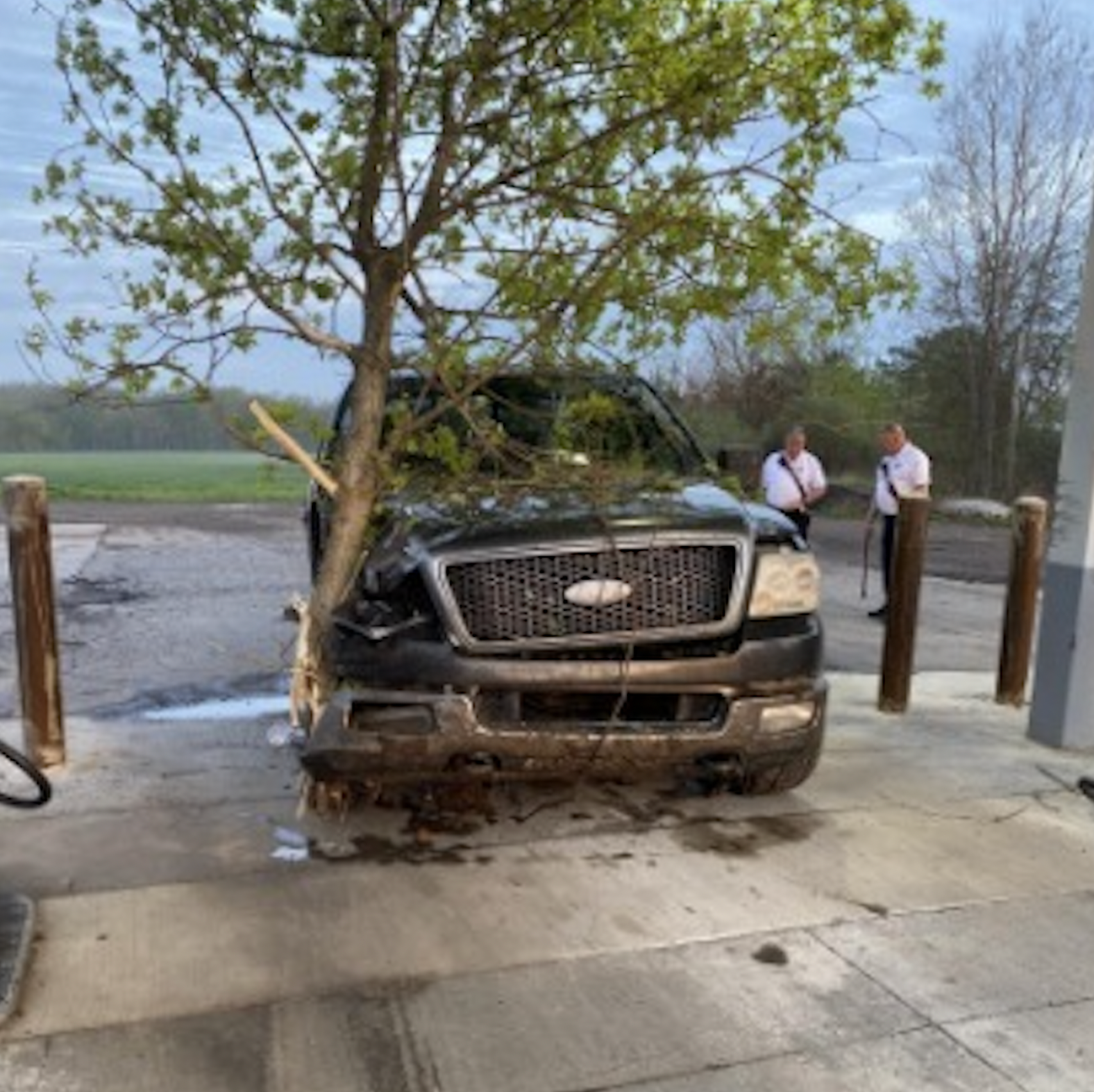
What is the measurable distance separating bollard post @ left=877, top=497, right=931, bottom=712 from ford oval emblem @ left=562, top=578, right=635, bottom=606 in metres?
3.09

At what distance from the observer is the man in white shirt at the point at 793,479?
1128cm

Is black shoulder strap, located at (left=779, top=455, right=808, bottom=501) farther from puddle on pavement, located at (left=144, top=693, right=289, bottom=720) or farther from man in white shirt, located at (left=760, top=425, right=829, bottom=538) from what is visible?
puddle on pavement, located at (left=144, top=693, right=289, bottom=720)


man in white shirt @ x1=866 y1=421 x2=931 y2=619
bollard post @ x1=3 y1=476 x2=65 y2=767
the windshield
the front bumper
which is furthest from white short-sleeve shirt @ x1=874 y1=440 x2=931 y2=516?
bollard post @ x1=3 y1=476 x2=65 y2=767

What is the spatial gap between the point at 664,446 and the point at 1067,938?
283 cm

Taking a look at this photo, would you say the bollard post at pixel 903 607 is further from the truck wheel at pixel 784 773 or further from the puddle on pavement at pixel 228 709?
the puddle on pavement at pixel 228 709

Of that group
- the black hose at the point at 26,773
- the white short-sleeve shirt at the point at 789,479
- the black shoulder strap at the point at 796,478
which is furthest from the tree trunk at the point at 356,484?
the black shoulder strap at the point at 796,478

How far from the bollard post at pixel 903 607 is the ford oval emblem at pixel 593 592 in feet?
10.1

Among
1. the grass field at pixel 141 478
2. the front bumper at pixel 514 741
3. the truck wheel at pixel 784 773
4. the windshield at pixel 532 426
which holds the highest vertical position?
the windshield at pixel 532 426

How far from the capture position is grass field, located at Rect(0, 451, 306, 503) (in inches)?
1007

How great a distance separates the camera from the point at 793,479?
11352 mm

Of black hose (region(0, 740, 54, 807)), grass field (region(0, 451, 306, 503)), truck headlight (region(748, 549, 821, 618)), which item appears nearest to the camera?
black hose (region(0, 740, 54, 807))

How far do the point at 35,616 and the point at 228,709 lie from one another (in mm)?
1676

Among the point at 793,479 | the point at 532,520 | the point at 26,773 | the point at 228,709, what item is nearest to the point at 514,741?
the point at 532,520

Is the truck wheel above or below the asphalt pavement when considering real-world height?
above
